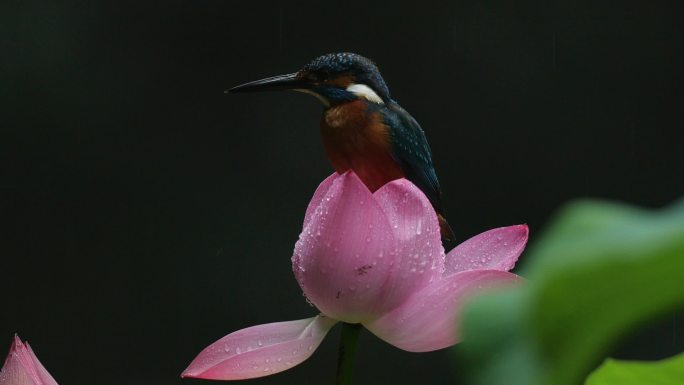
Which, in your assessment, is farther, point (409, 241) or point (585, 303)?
point (409, 241)

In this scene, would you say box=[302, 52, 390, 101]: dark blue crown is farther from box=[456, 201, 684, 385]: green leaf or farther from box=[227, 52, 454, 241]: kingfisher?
box=[456, 201, 684, 385]: green leaf

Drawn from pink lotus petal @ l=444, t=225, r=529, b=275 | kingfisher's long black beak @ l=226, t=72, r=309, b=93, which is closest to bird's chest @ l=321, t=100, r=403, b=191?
kingfisher's long black beak @ l=226, t=72, r=309, b=93

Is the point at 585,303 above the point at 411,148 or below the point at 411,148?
above

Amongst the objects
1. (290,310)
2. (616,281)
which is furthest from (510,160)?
(616,281)

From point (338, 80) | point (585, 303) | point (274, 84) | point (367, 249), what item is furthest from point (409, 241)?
Answer: point (338, 80)

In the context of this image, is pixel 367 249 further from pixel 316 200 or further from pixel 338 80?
pixel 338 80

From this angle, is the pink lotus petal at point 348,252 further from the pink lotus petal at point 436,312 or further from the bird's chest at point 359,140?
the bird's chest at point 359,140

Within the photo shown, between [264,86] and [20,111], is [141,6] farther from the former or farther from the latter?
[264,86]
